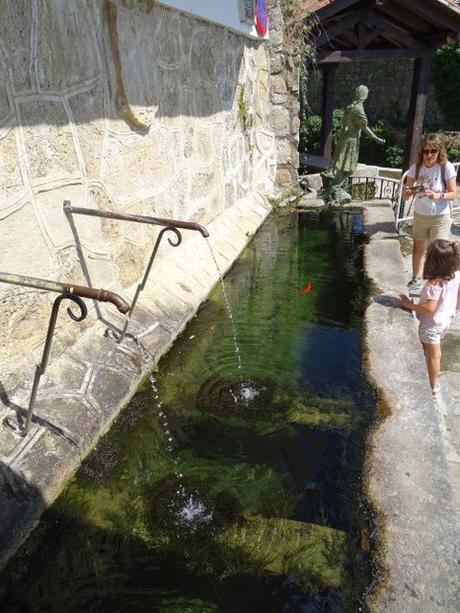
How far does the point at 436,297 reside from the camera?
3023mm

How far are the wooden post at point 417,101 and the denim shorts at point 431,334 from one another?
8.31m

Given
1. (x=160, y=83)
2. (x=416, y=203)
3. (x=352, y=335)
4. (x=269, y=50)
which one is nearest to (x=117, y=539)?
(x=352, y=335)

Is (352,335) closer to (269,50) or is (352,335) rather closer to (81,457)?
(81,457)

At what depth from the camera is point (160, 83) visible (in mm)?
3689

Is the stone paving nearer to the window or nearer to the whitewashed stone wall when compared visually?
the whitewashed stone wall

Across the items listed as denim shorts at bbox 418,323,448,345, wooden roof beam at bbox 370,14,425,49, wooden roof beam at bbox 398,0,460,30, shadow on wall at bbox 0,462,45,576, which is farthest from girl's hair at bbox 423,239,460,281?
wooden roof beam at bbox 370,14,425,49

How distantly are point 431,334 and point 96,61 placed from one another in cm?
266

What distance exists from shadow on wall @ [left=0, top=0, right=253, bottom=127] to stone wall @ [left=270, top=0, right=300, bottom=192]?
2766mm

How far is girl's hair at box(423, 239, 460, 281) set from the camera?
2.92m

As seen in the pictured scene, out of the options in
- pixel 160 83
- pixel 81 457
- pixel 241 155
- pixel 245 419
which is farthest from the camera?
pixel 241 155

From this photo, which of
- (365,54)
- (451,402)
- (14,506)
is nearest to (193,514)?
(14,506)

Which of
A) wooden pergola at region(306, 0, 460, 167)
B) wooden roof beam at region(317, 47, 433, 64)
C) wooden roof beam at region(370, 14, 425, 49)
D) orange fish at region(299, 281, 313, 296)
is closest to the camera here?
orange fish at region(299, 281, 313, 296)

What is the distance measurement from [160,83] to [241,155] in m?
2.60

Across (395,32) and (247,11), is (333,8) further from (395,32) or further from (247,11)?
(247,11)
